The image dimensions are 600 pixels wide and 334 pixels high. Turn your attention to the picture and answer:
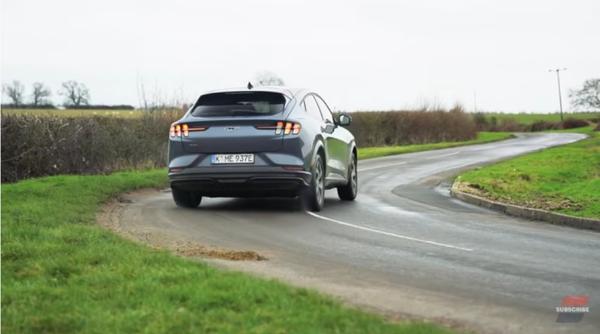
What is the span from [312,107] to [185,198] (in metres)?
2.60

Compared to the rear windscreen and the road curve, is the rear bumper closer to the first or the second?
the road curve

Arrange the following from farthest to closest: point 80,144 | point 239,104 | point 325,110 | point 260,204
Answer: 1. point 80,144
2. point 325,110
3. point 260,204
4. point 239,104

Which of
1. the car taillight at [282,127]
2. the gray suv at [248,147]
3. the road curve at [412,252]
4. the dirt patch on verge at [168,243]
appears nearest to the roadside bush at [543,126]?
the road curve at [412,252]

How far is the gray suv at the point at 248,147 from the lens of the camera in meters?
12.1

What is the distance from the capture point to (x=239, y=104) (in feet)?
41.2

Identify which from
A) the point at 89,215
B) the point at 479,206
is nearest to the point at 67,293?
the point at 89,215

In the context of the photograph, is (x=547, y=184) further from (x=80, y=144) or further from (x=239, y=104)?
(x=80, y=144)

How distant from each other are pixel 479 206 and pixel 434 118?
126 feet

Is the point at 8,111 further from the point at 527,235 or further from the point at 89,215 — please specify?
the point at 527,235

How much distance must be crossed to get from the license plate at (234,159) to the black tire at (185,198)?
1.35m

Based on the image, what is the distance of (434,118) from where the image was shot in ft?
175

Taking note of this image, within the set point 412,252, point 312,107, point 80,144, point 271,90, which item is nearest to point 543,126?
point 80,144

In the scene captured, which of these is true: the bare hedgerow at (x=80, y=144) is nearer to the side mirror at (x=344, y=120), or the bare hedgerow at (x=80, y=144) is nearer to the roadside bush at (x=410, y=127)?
the side mirror at (x=344, y=120)

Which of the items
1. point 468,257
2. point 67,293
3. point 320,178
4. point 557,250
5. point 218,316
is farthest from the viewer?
point 320,178
